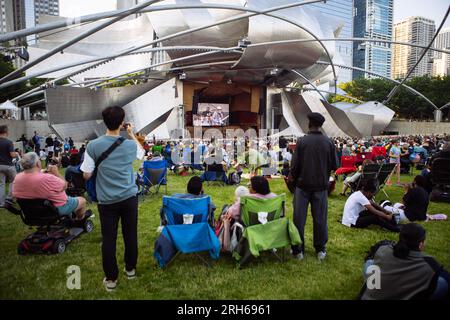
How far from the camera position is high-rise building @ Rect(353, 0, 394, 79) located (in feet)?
167

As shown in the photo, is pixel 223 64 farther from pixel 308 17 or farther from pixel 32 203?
pixel 32 203

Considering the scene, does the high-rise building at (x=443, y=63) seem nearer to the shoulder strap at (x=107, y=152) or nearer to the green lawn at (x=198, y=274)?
the green lawn at (x=198, y=274)

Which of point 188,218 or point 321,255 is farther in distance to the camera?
point 321,255

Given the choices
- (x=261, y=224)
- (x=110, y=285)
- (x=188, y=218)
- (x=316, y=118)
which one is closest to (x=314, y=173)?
(x=316, y=118)

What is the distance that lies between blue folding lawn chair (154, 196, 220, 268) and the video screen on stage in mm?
38433

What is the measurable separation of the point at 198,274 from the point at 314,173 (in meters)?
1.87

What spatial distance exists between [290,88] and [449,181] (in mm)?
38623

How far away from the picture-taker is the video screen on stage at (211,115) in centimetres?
4281

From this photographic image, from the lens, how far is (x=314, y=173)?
14.2 ft

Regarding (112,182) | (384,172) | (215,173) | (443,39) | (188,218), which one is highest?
(443,39)

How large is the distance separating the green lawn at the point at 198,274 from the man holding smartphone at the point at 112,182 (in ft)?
1.54

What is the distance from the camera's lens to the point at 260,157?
11.3m

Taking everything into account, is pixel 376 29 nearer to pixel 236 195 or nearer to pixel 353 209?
pixel 353 209

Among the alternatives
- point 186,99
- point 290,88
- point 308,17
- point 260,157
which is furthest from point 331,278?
point 290,88
